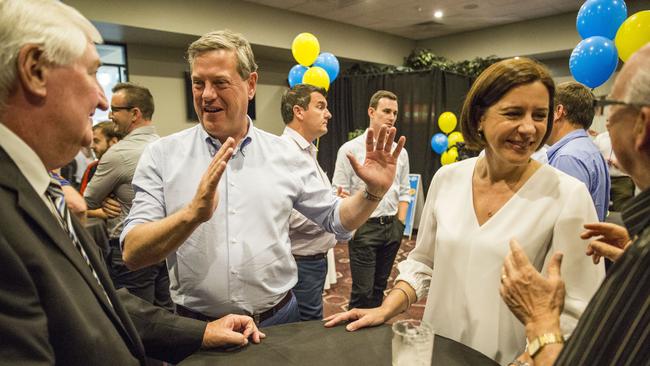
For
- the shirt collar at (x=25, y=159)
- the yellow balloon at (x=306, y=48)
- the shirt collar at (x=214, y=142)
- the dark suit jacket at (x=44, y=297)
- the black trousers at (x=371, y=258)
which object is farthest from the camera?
the yellow balloon at (x=306, y=48)

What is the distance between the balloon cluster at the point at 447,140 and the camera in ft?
20.7

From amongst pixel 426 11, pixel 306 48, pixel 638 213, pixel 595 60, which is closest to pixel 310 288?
pixel 638 213

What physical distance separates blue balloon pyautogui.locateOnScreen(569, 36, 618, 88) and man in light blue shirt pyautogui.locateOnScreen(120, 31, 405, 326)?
257 cm

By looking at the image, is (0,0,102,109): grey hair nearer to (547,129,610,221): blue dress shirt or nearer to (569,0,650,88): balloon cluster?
(547,129,610,221): blue dress shirt

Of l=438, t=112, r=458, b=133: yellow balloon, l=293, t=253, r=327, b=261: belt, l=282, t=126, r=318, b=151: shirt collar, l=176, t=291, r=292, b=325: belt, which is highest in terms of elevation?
l=438, t=112, r=458, b=133: yellow balloon

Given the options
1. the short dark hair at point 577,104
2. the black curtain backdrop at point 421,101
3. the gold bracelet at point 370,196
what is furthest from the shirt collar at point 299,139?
the black curtain backdrop at point 421,101

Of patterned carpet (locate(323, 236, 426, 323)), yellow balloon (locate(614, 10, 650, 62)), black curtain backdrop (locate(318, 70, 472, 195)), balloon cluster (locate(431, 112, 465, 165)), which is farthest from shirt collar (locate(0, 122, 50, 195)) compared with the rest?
black curtain backdrop (locate(318, 70, 472, 195))

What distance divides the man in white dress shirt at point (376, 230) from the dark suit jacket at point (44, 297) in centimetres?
253

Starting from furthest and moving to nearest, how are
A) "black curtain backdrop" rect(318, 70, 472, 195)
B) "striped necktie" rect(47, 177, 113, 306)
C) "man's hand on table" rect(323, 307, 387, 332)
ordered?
1. "black curtain backdrop" rect(318, 70, 472, 195)
2. "man's hand on table" rect(323, 307, 387, 332)
3. "striped necktie" rect(47, 177, 113, 306)

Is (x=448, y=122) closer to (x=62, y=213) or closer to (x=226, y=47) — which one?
(x=226, y=47)

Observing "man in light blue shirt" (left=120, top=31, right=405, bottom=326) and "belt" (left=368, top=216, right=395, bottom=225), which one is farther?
"belt" (left=368, top=216, right=395, bottom=225)

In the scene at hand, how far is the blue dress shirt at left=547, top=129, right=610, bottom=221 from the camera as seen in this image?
2451 millimetres

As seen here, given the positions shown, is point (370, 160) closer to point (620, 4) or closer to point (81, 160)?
point (620, 4)

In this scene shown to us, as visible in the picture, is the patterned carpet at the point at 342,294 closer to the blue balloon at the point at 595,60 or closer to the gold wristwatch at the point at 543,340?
the blue balloon at the point at 595,60
